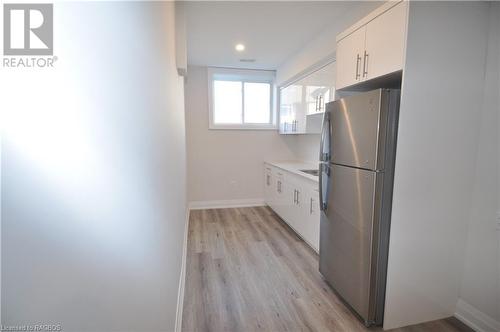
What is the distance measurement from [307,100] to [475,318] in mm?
2700

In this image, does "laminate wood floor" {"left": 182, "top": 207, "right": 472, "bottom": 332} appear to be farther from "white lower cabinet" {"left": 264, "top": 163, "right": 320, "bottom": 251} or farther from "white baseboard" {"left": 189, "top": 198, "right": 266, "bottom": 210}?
"white baseboard" {"left": 189, "top": 198, "right": 266, "bottom": 210}

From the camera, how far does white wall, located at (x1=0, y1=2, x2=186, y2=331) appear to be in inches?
14.9

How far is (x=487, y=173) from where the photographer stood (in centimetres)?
170

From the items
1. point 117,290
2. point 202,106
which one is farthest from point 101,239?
point 202,106

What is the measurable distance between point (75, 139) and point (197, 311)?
6.09 feet

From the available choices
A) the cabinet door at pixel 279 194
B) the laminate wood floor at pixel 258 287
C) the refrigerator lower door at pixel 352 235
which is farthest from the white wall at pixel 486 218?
the cabinet door at pixel 279 194

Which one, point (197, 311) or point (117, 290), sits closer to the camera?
point (117, 290)

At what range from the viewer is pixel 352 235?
1.84 meters

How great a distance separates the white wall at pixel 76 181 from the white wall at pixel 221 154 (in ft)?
12.4

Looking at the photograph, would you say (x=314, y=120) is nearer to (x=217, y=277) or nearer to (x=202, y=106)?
(x=202, y=106)

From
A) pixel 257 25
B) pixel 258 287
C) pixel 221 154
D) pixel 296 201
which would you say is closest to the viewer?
pixel 258 287

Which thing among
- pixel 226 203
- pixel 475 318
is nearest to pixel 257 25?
pixel 226 203

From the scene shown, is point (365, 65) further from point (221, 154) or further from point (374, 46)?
point (221, 154)

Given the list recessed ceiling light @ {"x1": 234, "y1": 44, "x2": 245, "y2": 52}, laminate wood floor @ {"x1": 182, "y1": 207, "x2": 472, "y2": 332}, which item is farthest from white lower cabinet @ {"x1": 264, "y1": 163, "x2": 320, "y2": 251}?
recessed ceiling light @ {"x1": 234, "y1": 44, "x2": 245, "y2": 52}
